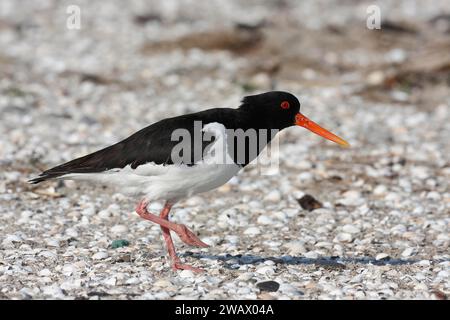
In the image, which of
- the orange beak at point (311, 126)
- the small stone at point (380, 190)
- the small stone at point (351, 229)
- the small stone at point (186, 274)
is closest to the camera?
the small stone at point (186, 274)

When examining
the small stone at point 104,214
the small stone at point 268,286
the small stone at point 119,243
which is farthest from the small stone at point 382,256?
the small stone at point 104,214

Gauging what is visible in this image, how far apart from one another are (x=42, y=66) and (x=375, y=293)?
12.0 m

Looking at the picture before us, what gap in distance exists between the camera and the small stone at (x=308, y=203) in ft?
31.6

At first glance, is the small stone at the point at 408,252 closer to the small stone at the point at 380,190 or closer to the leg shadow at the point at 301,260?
the leg shadow at the point at 301,260

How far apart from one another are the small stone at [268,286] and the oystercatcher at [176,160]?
70 centimetres

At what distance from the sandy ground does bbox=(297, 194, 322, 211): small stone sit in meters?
0.08

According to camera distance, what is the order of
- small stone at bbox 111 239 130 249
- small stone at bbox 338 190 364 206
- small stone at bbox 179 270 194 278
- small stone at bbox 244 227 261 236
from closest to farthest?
small stone at bbox 179 270 194 278
small stone at bbox 111 239 130 249
small stone at bbox 244 227 261 236
small stone at bbox 338 190 364 206

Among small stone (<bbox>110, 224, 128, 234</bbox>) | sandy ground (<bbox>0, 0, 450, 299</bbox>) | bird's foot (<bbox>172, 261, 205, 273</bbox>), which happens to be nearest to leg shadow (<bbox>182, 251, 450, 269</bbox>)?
sandy ground (<bbox>0, 0, 450, 299</bbox>)

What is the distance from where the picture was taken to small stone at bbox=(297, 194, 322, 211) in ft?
31.6

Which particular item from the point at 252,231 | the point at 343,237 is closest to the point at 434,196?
the point at 343,237

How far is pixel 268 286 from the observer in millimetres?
6766

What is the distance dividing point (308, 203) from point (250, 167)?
1.75m

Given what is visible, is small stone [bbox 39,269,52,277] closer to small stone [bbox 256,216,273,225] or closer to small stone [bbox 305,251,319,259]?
small stone [bbox 305,251,319,259]

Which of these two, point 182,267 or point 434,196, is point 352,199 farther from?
point 182,267
